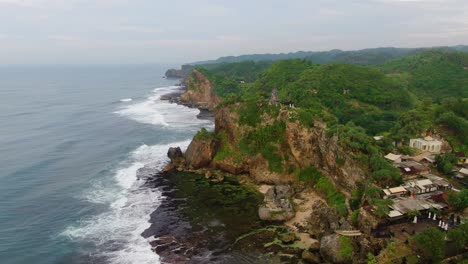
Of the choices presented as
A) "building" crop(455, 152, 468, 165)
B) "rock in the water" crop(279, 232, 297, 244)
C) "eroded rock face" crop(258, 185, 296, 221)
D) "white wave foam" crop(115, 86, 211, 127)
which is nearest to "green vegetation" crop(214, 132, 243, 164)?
"eroded rock face" crop(258, 185, 296, 221)

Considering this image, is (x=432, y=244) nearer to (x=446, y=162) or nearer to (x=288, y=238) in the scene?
(x=288, y=238)

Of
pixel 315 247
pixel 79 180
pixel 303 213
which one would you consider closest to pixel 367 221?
pixel 315 247

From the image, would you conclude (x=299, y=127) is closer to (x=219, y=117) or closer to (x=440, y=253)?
(x=219, y=117)

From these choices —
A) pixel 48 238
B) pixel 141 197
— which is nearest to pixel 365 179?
pixel 141 197

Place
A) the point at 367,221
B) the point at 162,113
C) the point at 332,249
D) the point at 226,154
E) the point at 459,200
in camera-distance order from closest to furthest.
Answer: the point at 459,200, the point at 332,249, the point at 367,221, the point at 226,154, the point at 162,113

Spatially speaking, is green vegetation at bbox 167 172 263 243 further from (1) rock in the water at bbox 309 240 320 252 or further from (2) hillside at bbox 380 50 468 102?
(2) hillside at bbox 380 50 468 102

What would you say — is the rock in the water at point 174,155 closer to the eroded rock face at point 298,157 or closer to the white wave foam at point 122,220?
the white wave foam at point 122,220
